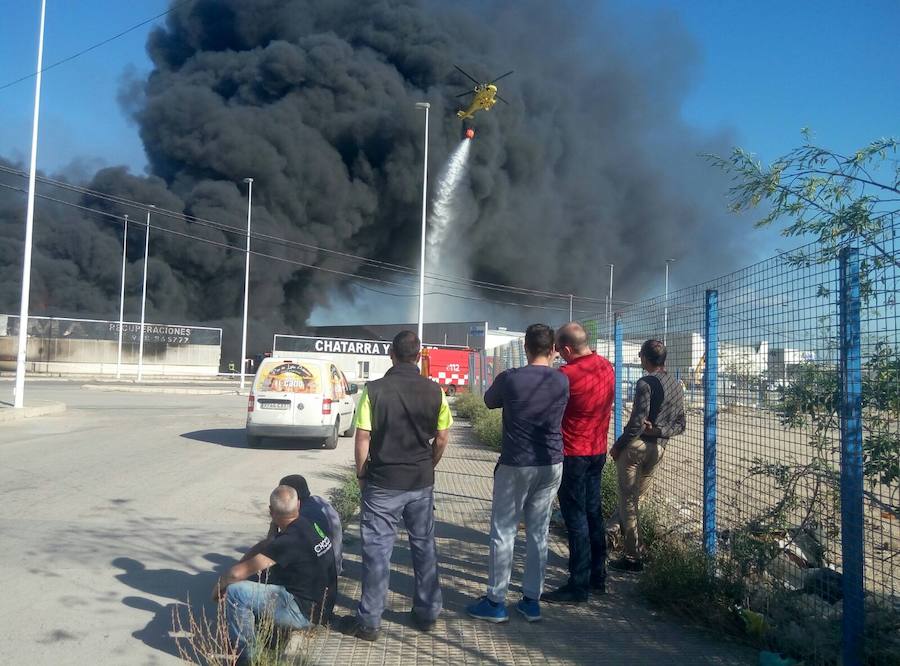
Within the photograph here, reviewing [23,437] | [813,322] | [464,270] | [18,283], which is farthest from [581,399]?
[464,270]

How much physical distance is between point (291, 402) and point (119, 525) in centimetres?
574

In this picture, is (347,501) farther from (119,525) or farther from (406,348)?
(406,348)

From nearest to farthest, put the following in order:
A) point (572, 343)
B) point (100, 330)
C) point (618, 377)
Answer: point (572, 343) → point (618, 377) → point (100, 330)

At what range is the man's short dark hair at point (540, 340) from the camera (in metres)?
4.54

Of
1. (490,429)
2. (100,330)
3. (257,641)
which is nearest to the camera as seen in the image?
(257,641)

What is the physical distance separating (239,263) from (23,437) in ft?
128

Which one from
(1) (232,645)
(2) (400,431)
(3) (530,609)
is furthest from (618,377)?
(1) (232,645)

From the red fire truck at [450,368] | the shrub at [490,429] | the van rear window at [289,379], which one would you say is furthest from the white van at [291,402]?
the red fire truck at [450,368]

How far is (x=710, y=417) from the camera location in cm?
485

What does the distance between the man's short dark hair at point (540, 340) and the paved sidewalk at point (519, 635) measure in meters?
1.55

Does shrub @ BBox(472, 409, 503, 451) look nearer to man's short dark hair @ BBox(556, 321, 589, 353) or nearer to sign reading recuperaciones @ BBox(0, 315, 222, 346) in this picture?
man's short dark hair @ BBox(556, 321, 589, 353)

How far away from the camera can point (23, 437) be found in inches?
524

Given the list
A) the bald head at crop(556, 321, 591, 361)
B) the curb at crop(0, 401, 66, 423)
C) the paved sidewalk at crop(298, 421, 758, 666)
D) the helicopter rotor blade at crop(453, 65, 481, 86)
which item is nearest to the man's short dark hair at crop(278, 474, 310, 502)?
the paved sidewalk at crop(298, 421, 758, 666)

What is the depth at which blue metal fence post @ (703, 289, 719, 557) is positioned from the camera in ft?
15.8
